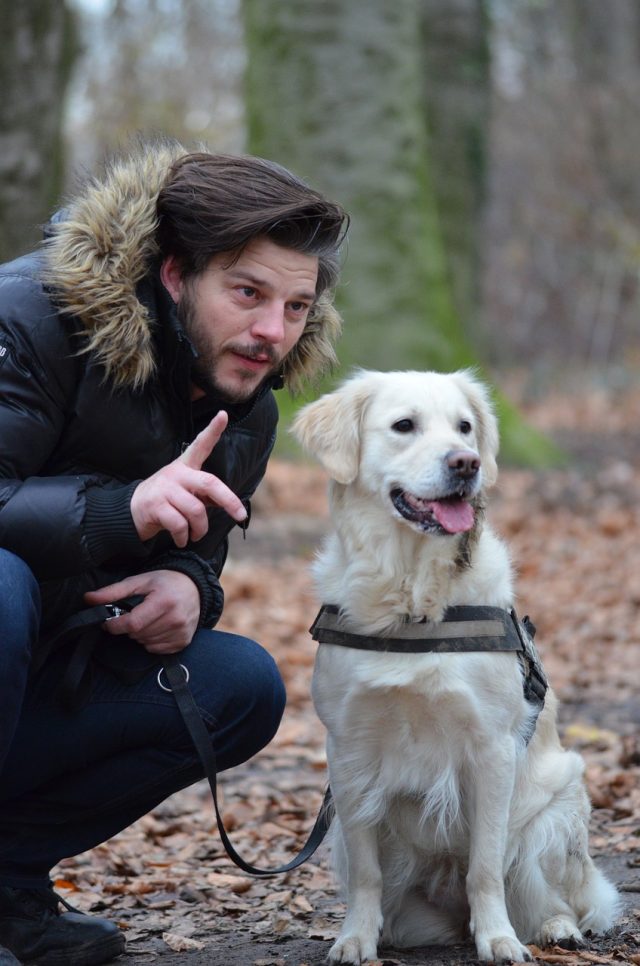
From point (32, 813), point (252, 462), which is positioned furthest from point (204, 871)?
point (252, 462)

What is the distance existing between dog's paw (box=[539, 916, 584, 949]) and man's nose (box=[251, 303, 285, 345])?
1583mm

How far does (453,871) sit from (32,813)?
3.49 ft

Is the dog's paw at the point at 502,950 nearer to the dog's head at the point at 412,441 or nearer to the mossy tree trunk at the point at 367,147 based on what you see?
the dog's head at the point at 412,441

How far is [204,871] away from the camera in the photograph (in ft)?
12.9

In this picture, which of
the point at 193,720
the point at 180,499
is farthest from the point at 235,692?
the point at 180,499

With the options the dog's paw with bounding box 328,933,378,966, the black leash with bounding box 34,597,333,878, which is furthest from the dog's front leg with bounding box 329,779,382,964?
the black leash with bounding box 34,597,333,878

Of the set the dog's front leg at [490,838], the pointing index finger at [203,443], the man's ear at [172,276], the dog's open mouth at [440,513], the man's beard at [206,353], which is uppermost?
the man's ear at [172,276]

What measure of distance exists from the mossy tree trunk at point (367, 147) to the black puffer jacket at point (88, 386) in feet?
23.2

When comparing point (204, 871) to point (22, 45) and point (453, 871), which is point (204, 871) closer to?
point (453, 871)

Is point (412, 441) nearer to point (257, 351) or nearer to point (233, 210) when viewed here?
point (257, 351)

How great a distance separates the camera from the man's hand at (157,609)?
9.82ft

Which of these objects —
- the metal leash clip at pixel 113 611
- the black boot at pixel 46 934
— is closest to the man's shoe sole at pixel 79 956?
the black boot at pixel 46 934

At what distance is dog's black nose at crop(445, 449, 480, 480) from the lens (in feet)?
9.84

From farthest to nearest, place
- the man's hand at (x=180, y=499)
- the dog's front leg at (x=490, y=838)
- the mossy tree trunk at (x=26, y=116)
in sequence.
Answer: the mossy tree trunk at (x=26, y=116) < the dog's front leg at (x=490, y=838) < the man's hand at (x=180, y=499)
